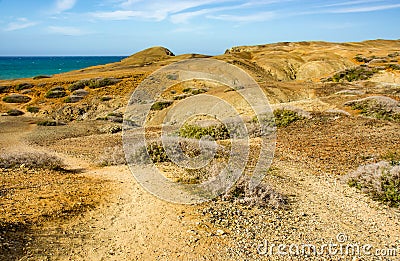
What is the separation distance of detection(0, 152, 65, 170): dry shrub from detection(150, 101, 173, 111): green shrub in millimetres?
16275

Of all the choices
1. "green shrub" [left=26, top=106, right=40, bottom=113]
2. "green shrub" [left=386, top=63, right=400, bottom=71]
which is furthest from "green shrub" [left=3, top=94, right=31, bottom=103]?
"green shrub" [left=386, top=63, right=400, bottom=71]

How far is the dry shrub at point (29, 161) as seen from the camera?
9586 millimetres

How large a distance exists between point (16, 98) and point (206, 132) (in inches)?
979

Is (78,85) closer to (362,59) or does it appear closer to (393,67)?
(393,67)

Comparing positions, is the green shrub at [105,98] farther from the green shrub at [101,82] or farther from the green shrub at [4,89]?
the green shrub at [4,89]

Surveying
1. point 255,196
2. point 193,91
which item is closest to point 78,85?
point 193,91

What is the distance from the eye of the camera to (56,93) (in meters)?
33.0

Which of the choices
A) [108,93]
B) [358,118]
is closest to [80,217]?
[358,118]

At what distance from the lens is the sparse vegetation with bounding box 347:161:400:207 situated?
313 inches

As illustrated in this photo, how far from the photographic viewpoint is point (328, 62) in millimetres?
48750

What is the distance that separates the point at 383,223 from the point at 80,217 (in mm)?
6047

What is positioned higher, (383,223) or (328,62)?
(328,62)

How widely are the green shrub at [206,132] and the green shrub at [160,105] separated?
11.5 metres

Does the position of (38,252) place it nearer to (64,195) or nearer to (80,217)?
(80,217)
